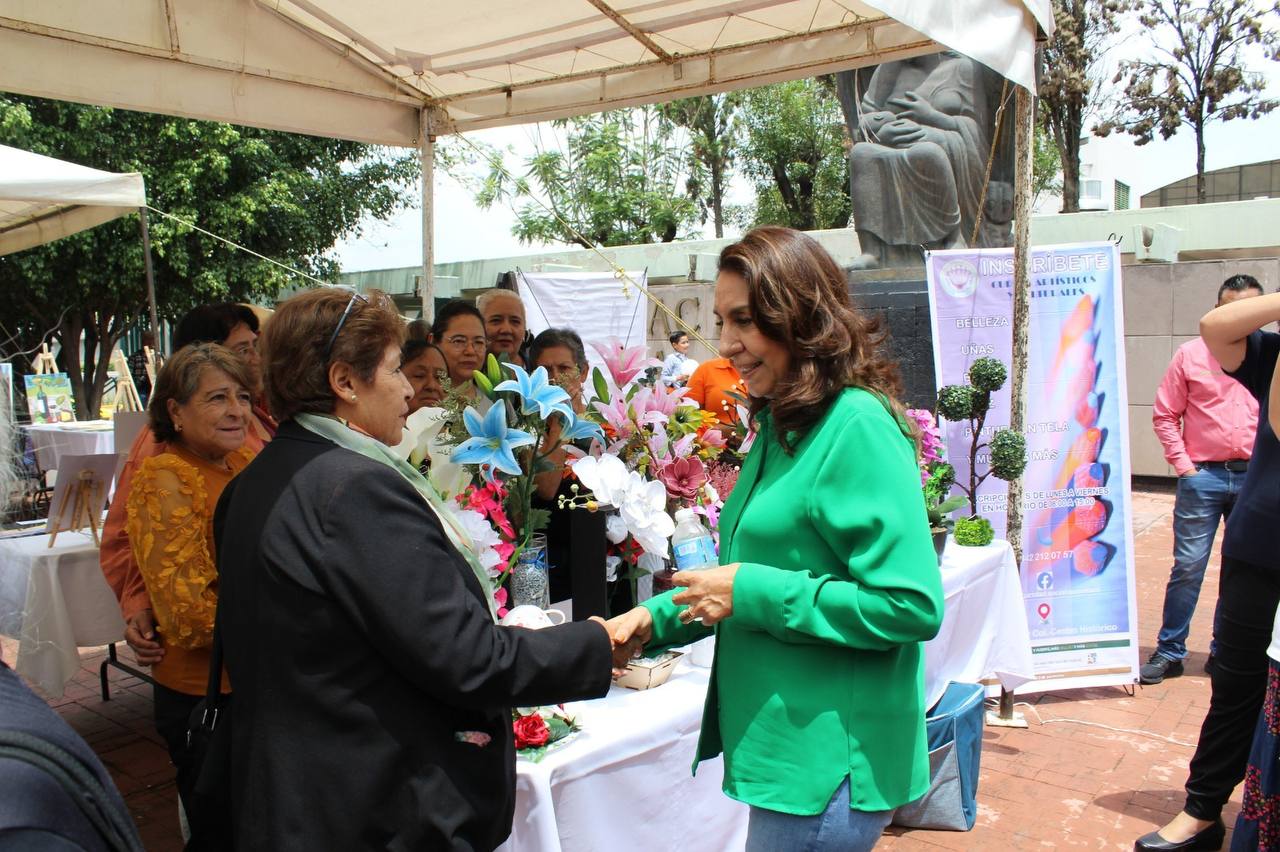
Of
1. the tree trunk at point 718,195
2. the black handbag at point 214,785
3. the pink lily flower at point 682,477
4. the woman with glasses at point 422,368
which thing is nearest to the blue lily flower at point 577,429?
the pink lily flower at point 682,477

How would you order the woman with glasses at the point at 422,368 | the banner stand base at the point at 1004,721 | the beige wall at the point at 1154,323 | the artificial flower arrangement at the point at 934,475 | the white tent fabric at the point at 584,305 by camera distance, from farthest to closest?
1. the beige wall at the point at 1154,323
2. the white tent fabric at the point at 584,305
3. the banner stand base at the point at 1004,721
4. the artificial flower arrangement at the point at 934,475
5. the woman with glasses at the point at 422,368

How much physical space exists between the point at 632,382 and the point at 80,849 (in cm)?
194

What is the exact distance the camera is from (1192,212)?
13336 millimetres

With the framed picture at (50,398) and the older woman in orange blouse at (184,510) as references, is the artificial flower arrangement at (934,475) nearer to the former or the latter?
the older woman in orange blouse at (184,510)

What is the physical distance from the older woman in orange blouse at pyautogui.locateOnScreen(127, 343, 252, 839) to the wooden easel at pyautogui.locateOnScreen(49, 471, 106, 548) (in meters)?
1.50

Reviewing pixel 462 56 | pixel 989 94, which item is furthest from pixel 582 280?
pixel 462 56

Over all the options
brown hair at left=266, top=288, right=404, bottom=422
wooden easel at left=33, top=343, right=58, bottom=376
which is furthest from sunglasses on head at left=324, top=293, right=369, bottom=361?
wooden easel at left=33, top=343, right=58, bottom=376

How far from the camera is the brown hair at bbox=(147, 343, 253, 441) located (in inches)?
104

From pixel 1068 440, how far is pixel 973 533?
99 centimetres

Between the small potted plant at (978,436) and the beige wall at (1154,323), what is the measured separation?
6.48 metres

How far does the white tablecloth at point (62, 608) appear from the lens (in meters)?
3.60

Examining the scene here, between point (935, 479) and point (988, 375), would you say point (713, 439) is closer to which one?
point (935, 479)

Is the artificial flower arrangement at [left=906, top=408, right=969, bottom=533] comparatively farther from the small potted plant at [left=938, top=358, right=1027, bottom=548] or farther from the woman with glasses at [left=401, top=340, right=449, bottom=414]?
the woman with glasses at [left=401, top=340, right=449, bottom=414]

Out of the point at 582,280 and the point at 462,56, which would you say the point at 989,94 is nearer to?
the point at 582,280
